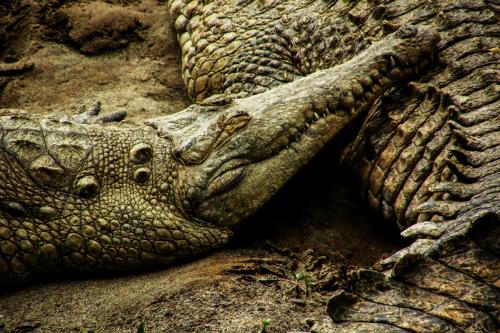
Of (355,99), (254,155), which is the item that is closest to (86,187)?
(254,155)

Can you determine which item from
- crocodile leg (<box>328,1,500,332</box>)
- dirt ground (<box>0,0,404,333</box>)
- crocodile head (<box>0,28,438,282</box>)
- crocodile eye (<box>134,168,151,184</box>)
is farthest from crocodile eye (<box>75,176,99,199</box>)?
crocodile leg (<box>328,1,500,332</box>)

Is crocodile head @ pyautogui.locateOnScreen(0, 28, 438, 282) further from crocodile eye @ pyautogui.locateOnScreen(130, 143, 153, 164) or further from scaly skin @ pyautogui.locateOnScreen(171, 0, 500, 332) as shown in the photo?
scaly skin @ pyautogui.locateOnScreen(171, 0, 500, 332)

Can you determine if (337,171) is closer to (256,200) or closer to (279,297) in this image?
(256,200)

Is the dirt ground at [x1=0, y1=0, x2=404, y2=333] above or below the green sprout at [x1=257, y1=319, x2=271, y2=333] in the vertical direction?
above

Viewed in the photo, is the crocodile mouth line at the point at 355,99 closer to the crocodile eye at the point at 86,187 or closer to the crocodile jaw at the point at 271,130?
the crocodile jaw at the point at 271,130

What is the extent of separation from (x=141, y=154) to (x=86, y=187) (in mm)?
337

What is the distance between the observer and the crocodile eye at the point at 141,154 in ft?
10.9

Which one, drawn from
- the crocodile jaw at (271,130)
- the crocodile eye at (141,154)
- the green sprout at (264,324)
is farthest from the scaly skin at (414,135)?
the crocodile eye at (141,154)

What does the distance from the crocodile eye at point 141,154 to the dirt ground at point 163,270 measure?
1.95ft

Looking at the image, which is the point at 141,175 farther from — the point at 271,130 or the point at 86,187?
the point at 271,130

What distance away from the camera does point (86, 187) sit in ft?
10.4

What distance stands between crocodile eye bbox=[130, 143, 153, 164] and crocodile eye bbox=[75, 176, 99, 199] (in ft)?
0.82

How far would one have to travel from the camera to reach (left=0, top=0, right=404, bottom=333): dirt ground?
268cm

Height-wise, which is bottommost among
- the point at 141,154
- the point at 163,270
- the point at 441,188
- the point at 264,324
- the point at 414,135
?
the point at 264,324
